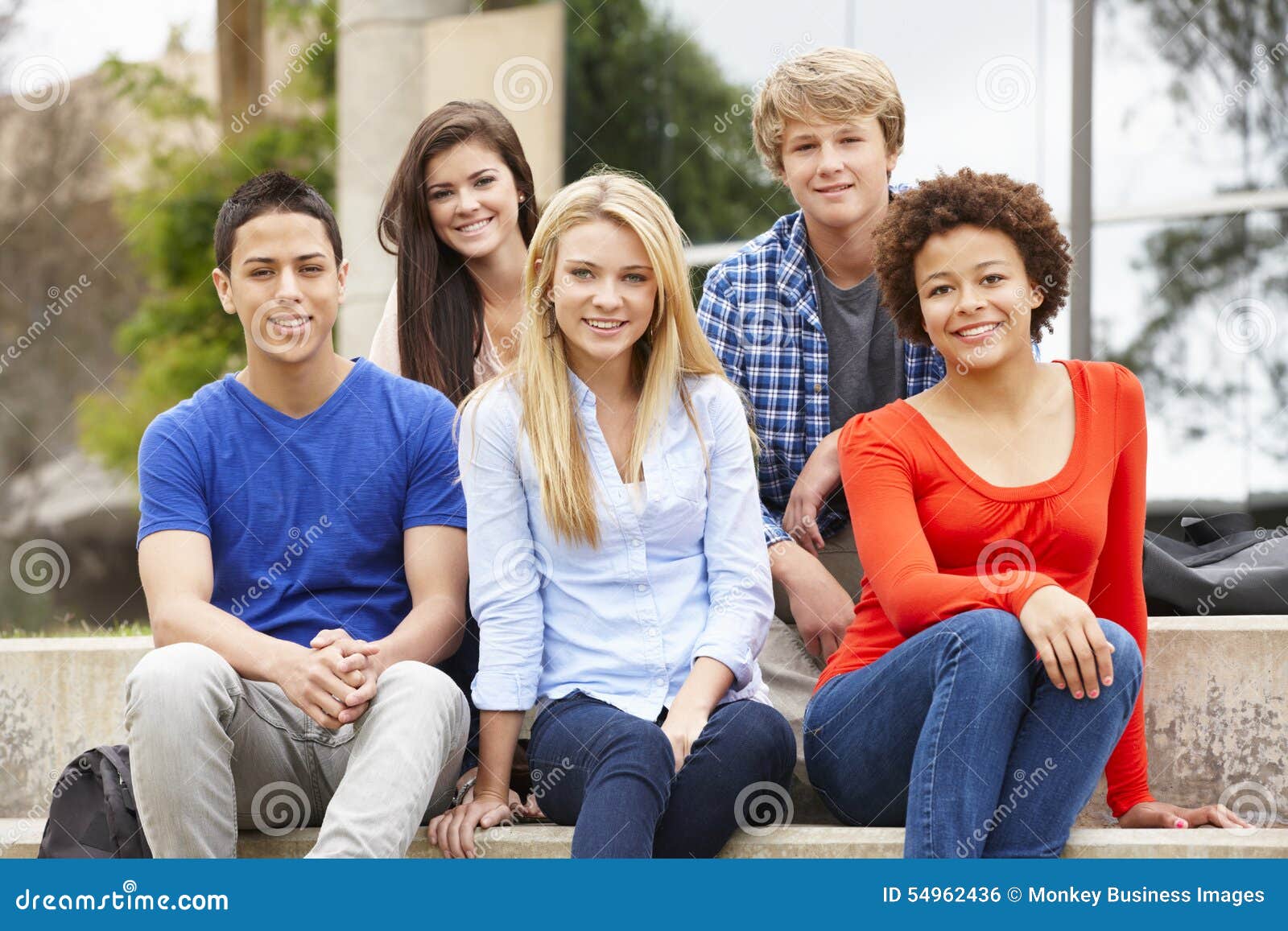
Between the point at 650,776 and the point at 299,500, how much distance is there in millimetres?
893

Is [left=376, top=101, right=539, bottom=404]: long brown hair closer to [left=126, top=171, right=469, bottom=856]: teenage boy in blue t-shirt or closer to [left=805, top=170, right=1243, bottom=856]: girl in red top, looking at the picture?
[left=126, top=171, right=469, bottom=856]: teenage boy in blue t-shirt

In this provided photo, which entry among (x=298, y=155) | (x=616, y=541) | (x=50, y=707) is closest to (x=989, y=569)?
(x=616, y=541)

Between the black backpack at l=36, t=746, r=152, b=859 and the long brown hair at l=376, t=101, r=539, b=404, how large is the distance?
122 cm

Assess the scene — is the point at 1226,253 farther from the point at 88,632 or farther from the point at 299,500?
the point at 299,500

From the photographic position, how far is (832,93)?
10.5ft

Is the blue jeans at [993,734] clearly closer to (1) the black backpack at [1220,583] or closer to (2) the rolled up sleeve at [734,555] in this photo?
(2) the rolled up sleeve at [734,555]

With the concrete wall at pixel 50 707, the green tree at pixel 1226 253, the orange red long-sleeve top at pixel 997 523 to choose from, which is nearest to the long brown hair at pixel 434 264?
the concrete wall at pixel 50 707

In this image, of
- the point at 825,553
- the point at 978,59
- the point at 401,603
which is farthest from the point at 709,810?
the point at 978,59

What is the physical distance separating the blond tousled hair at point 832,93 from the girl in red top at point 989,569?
1.66ft

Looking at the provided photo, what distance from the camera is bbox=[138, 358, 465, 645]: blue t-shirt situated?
8.81 feet

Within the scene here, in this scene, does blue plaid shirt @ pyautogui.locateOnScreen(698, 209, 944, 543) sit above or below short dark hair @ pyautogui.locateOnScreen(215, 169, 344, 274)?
below

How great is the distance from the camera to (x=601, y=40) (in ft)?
26.0

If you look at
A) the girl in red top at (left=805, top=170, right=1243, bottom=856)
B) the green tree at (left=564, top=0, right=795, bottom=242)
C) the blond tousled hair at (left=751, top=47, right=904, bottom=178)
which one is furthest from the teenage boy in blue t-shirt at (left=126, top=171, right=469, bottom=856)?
the green tree at (left=564, top=0, right=795, bottom=242)
